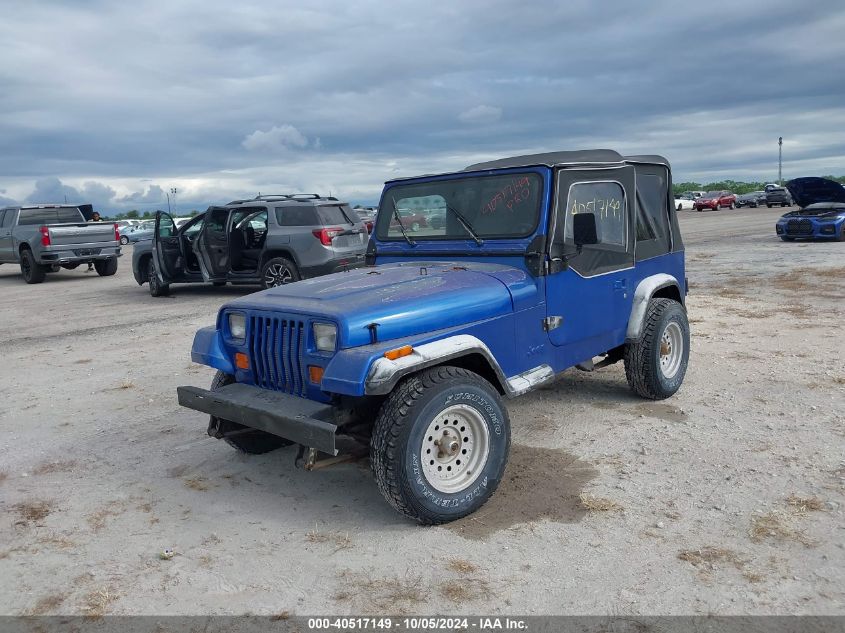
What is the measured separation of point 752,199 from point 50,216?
45845mm

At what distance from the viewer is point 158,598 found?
3346 mm

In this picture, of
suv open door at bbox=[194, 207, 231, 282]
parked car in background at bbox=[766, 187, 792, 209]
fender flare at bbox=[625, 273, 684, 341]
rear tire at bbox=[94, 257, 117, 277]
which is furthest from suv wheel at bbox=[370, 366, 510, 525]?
parked car in background at bbox=[766, 187, 792, 209]

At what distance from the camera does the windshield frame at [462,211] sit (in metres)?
4.76

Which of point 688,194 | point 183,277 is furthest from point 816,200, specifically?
point 688,194

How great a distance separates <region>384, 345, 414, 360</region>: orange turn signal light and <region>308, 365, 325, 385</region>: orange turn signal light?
444 millimetres

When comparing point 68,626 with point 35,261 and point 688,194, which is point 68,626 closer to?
point 35,261

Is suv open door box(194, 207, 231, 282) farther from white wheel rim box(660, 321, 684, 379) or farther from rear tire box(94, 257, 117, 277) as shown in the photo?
white wheel rim box(660, 321, 684, 379)

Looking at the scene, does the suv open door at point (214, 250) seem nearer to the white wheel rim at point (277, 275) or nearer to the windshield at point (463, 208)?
the white wheel rim at point (277, 275)

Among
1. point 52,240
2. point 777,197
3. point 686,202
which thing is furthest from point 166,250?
point 686,202

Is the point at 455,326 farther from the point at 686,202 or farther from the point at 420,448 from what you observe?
the point at 686,202

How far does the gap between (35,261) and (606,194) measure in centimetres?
1632

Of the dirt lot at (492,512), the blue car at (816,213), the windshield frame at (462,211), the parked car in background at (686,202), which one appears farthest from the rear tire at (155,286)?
the parked car in background at (686,202)

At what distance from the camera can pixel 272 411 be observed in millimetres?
3877

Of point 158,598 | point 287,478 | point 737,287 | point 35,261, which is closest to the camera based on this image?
point 158,598
